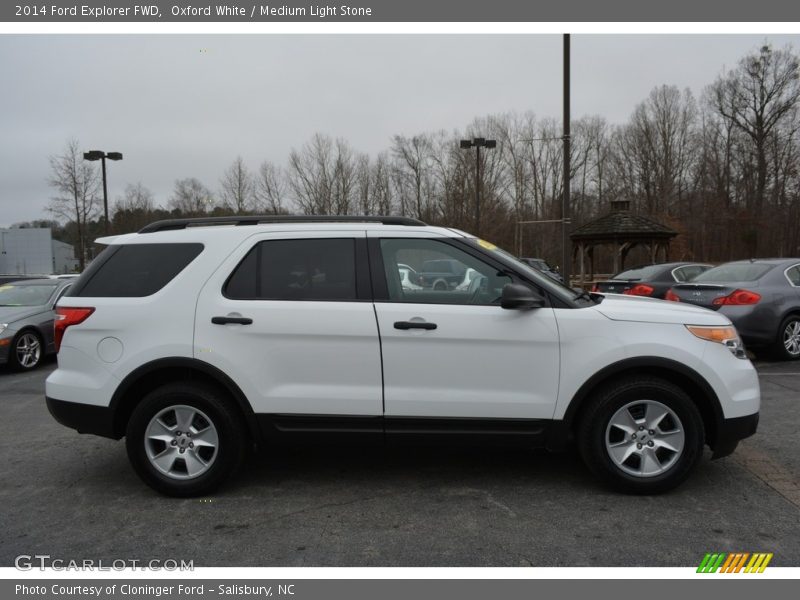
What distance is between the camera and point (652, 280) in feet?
38.4

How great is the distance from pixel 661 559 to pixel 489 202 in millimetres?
41263

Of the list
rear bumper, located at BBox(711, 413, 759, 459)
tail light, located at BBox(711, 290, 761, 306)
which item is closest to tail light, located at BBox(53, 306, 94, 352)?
rear bumper, located at BBox(711, 413, 759, 459)

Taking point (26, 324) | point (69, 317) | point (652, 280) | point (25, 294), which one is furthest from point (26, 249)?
point (69, 317)

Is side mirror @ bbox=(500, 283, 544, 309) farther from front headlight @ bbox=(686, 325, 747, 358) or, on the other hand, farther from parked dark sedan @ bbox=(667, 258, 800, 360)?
parked dark sedan @ bbox=(667, 258, 800, 360)

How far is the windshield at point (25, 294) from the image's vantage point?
9992mm

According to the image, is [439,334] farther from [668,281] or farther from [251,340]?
[668,281]

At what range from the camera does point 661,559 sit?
309cm

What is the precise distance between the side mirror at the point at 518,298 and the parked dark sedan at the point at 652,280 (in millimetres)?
8146

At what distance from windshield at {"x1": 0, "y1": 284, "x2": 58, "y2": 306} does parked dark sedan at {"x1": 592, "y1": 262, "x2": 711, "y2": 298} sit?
10.4 m

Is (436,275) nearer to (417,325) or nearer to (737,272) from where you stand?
(417,325)

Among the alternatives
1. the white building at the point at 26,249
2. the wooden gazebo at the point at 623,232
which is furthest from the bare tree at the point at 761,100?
the white building at the point at 26,249

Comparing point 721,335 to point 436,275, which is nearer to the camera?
point 721,335

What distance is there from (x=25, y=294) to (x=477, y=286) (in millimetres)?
9577

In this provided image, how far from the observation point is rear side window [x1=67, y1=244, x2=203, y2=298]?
13.3 feet
